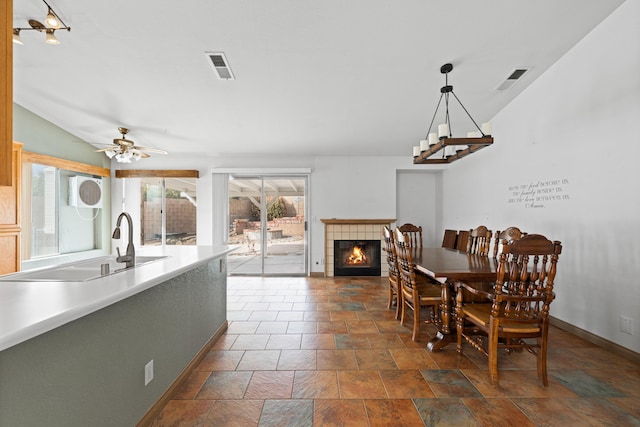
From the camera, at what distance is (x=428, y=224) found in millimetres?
6227

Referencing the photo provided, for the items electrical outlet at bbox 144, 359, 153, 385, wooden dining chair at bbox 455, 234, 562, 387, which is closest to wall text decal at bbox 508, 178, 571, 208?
wooden dining chair at bbox 455, 234, 562, 387

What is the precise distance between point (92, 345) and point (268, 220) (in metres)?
4.60

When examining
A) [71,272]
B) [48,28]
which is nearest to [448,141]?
[71,272]

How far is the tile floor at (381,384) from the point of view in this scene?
5.71 ft

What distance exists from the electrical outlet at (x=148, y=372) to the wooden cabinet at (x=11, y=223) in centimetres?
387

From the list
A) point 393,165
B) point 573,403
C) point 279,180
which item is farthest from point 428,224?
point 573,403

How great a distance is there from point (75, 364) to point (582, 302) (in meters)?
4.04

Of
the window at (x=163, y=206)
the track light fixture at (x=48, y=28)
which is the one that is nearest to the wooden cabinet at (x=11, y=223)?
the window at (x=163, y=206)

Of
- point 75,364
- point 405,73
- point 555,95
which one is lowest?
point 75,364

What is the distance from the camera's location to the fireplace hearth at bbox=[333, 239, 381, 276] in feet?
18.8

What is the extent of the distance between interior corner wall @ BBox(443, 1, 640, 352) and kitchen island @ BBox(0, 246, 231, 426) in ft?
11.7

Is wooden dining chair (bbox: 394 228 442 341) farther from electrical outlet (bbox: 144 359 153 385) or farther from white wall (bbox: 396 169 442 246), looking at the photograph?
white wall (bbox: 396 169 442 246)

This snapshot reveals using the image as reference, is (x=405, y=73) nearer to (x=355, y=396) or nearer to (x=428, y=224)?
(x=355, y=396)

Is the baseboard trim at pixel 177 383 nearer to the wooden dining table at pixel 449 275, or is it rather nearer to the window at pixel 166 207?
the wooden dining table at pixel 449 275
